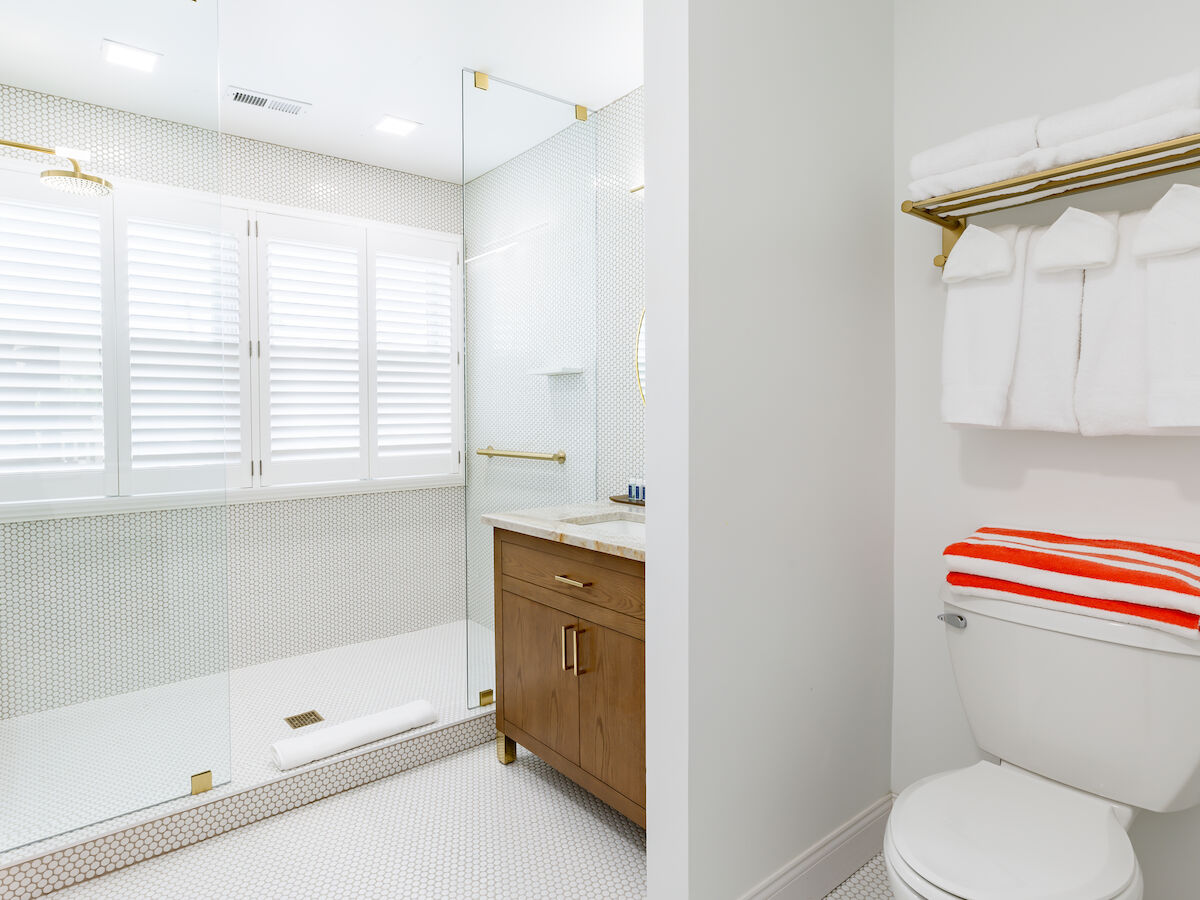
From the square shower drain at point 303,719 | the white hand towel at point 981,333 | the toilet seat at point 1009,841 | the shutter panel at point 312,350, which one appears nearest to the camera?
the toilet seat at point 1009,841

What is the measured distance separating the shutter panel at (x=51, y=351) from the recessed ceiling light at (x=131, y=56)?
1.43 ft

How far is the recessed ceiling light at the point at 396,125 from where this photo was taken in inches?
112

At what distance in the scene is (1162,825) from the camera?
140cm

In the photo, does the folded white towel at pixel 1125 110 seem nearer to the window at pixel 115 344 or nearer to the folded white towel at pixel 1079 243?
the folded white towel at pixel 1079 243

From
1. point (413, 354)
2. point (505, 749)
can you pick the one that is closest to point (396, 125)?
point (413, 354)

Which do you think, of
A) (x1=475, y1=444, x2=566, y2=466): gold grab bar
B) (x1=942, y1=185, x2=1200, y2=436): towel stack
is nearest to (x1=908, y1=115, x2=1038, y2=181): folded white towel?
(x1=942, y1=185, x2=1200, y2=436): towel stack

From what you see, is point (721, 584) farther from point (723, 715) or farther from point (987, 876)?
point (987, 876)

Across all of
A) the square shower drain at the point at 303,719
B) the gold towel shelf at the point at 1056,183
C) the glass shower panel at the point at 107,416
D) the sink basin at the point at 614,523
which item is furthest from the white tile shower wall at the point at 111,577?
the gold towel shelf at the point at 1056,183

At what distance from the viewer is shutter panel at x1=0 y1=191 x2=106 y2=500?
1.68 meters

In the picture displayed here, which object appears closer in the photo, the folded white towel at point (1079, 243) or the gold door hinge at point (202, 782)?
the folded white towel at point (1079, 243)

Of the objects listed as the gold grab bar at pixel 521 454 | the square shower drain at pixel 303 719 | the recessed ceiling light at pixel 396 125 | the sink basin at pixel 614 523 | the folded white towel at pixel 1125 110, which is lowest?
the square shower drain at pixel 303 719

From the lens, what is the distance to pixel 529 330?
8.32ft

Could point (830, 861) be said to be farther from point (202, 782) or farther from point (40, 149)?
point (40, 149)

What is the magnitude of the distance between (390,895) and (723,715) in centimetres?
98
